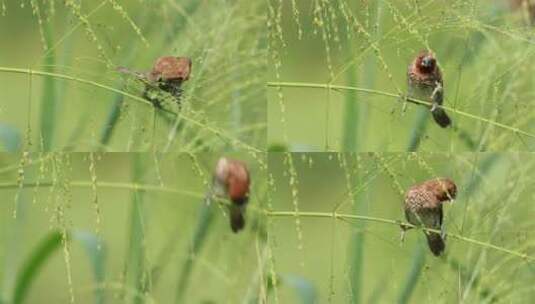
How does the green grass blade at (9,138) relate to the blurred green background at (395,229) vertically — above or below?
above

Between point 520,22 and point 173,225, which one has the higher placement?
point 520,22

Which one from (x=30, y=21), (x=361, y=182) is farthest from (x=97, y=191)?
(x=361, y=182)

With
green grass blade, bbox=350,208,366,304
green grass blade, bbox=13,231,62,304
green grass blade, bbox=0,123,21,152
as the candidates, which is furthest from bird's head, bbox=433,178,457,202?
green grass blade, bbox=0,123,21,152

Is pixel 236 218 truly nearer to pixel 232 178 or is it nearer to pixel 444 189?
pixel 232 178

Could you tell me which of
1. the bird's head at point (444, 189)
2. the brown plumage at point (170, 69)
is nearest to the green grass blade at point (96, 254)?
the brown plumage at point (170, 69)

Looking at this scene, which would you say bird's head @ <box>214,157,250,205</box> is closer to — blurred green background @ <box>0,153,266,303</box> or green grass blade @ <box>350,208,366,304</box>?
blurred green background @ <box>0,153,266,303</box>

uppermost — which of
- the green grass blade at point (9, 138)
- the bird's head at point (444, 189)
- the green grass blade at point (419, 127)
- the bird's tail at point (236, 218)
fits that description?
the green grass blade at point (419, 127)

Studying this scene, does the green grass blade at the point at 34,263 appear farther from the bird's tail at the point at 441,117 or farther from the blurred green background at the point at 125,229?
the bird's tail at the point at 441,117

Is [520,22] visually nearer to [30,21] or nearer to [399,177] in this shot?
[399,177]
